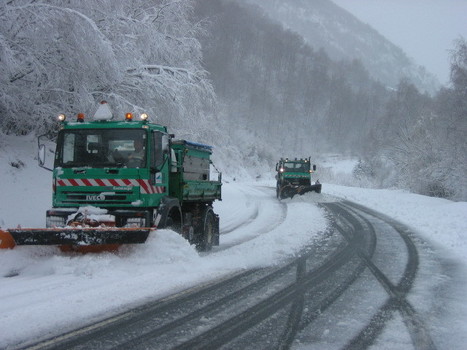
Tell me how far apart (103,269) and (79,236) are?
0.65 m

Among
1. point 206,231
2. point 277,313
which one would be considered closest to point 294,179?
point 206,231

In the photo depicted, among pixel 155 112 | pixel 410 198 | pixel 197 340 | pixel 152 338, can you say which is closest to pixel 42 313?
pixel 152 338

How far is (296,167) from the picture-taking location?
27516 mm

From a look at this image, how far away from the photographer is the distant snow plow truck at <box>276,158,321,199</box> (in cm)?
2628

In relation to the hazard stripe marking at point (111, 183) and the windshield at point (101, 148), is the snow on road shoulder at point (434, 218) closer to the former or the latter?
the hazard stripe marking at point (111, 183)

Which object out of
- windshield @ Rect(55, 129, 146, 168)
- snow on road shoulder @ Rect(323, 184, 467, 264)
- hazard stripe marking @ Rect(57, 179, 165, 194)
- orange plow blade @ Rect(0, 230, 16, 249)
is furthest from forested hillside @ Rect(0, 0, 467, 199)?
snow on road shoulder @ Rect(323, 184, 467, 264)

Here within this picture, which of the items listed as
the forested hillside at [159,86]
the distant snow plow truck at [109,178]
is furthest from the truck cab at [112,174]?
the forested hillside at [159,86]

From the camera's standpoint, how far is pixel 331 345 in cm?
439

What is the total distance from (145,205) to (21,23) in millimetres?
5702

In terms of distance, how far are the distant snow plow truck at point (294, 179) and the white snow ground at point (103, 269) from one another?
1271 cm

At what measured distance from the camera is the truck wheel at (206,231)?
1000 centimetres

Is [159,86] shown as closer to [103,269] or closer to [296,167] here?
[103,269]

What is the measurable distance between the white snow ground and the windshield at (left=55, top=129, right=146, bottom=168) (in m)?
1.55

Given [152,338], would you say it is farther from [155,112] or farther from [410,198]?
[410,198]
